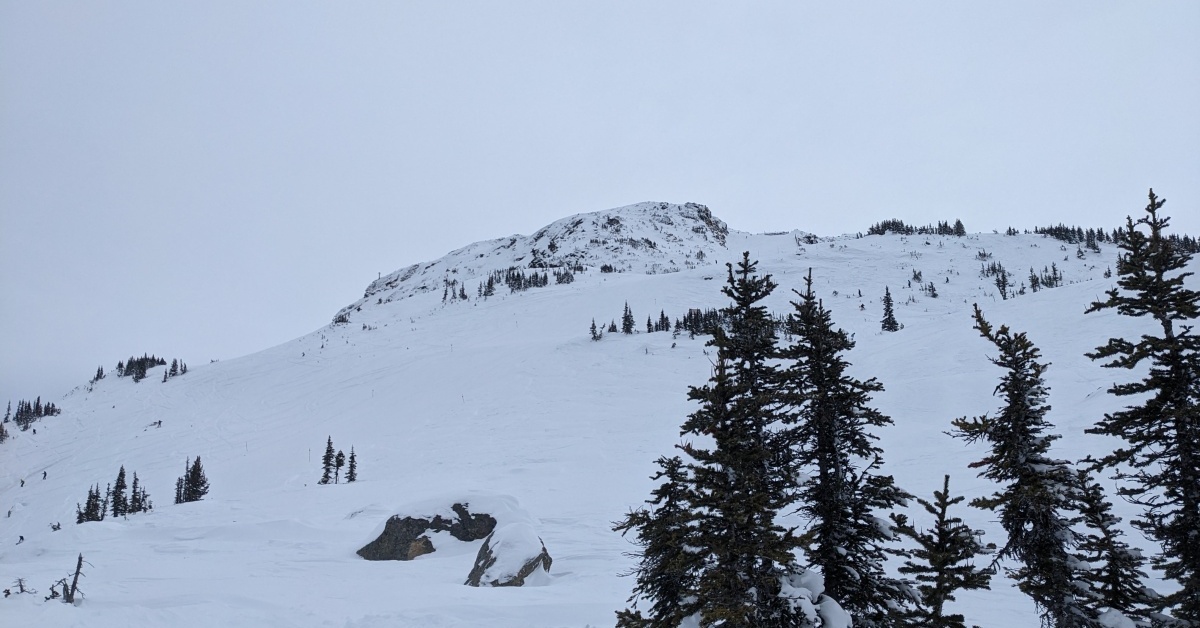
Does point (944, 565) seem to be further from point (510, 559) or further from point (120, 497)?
point (120, 497)

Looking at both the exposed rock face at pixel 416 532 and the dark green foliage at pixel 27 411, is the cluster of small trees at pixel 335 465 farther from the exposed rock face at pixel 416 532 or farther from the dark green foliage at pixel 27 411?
the dark green foliage at pixel 27 411

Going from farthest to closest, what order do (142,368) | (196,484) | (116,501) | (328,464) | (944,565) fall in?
(142,368) → (116,501) → (196,484) → (328,464) → (944,565)

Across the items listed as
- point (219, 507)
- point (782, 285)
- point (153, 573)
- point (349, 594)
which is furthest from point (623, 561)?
point (782, 285)

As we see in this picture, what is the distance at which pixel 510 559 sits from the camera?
1706cm

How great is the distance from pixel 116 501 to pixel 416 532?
129 ft

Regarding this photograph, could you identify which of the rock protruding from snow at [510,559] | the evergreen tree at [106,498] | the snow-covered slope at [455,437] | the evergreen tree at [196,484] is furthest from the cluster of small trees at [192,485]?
the rock protruding from snow at [510,559]

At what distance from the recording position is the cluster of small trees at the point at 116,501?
147 feet

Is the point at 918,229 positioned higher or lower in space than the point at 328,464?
higher

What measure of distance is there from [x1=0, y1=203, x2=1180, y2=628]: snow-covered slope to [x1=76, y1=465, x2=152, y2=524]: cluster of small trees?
971 millimetres

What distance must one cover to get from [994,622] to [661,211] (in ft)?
624

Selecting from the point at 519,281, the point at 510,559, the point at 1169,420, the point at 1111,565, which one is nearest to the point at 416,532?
the point at 510,559

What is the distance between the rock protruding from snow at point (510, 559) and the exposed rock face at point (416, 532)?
447cm

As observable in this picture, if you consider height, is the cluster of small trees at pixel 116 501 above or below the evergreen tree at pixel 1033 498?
below

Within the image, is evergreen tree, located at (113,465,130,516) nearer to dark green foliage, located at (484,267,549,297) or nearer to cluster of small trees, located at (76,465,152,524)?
cluster of small trees, located at (76,465,152,524)
